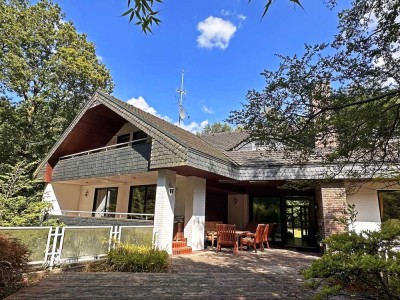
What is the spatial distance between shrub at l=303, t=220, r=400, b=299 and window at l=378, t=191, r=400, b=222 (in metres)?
7.65

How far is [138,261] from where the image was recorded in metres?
7.00

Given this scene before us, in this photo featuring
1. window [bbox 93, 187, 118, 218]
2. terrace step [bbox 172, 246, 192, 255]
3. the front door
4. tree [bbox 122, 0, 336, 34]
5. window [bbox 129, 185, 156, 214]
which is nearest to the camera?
tree [bbox 122, 0, 336, 34]

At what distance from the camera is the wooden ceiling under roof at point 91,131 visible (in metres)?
13.5

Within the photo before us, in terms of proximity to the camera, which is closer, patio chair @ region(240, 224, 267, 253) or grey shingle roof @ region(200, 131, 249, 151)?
patio chair @ region(240, 224, 267, 253)

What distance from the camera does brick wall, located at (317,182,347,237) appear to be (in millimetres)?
9883

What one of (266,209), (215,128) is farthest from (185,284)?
(215,128)

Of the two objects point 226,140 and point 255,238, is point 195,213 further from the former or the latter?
point 226,140

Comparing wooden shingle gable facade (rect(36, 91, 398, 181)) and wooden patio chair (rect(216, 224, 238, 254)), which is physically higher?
wooden shingle gable facade (rect(36, 91, 398, 181))

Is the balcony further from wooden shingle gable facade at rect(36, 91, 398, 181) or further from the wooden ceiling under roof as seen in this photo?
the wooden ceiling under roof

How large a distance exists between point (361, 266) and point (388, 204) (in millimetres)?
9614

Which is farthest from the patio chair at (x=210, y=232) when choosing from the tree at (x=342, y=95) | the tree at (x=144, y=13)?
the tree at (x=144, y=13)

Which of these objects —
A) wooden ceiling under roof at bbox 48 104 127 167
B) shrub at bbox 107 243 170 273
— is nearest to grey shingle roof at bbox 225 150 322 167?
shrub at bbox 107 243 170 273

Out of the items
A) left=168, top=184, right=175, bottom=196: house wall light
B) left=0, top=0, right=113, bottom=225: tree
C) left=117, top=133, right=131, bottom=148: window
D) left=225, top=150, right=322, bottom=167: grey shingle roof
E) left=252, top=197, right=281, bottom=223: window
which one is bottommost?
left=252, top=197, right=281, bottom=223: window

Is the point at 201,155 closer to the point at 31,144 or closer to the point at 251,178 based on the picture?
the point at 251,178
